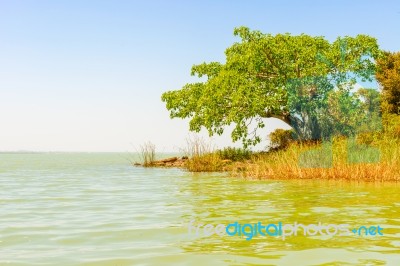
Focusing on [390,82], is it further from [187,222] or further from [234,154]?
[187,222]

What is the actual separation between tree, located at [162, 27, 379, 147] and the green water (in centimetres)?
1168

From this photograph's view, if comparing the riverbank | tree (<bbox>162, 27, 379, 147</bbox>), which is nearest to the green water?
the riverbank

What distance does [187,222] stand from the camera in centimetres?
947

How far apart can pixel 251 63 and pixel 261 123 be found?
11.8ft

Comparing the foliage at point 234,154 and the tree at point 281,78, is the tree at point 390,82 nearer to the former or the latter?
the tree at point 281,78

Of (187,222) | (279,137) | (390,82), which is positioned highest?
(390,82)

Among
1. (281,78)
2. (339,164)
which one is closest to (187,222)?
(339,164)

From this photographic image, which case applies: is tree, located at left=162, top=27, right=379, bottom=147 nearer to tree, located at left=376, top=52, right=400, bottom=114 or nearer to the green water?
tree, located at left=376, top=52, right=400, bottom=114

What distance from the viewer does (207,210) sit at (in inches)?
441

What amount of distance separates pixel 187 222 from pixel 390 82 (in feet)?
81.3

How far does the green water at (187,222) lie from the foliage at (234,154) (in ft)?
44.0

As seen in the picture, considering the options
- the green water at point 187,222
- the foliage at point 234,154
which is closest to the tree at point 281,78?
the foliage at point 234,154

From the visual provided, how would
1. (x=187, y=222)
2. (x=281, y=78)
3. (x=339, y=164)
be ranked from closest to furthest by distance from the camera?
(x=187, y=222), (x=339, y=164), (x=281, y=78)

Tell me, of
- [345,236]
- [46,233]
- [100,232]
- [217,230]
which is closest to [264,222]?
[217,230]
